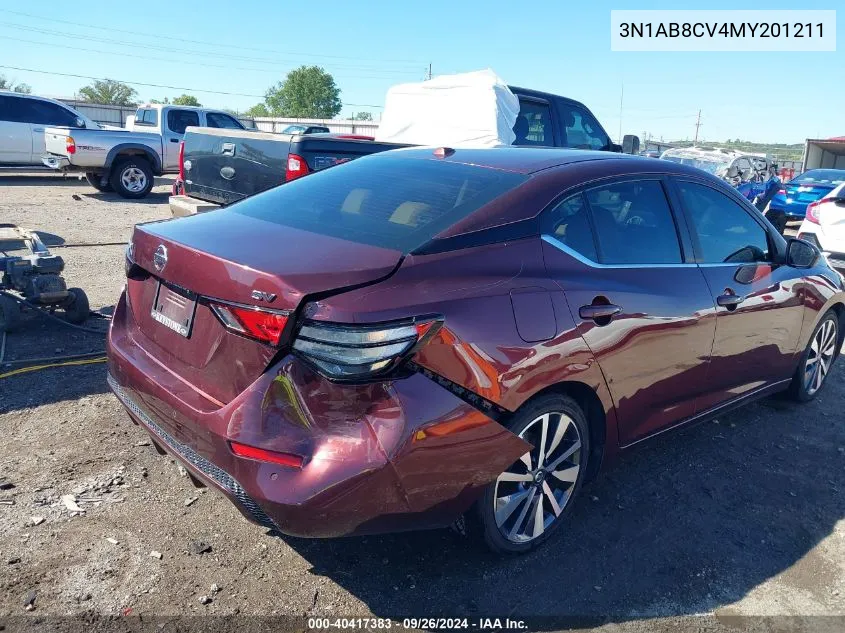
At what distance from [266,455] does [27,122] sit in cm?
1665

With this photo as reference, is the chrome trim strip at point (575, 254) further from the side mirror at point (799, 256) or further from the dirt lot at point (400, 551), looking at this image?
the side mirror at point (799, 256)

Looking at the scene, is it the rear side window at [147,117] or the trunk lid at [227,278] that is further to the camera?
the rear side window at [147,117]

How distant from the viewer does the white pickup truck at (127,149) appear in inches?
551

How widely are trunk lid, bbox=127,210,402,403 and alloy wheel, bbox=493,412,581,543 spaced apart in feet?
3.32

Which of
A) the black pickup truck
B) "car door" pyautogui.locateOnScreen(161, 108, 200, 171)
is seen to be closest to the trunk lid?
the black pickup truck

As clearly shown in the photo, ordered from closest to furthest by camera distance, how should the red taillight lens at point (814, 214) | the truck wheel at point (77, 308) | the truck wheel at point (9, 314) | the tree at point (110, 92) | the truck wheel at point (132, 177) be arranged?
1. the truck wheel at point (9, 314)
2. the truck wheel at point (77, 308)
3. the red taillight lens at point (814, 214)
4. the truck wheel at point (132, 177)
5. the tree at point (110, 92)

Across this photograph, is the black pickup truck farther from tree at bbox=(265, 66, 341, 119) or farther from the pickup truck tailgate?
tree at bbox=(265, 66, 341, 119)

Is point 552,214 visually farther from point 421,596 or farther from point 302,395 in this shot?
point 421,596

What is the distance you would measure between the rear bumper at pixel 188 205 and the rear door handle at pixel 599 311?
181 inches

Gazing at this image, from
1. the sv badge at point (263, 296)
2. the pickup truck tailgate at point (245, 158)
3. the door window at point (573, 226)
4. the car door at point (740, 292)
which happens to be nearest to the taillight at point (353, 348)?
the sv badge at point (263, 296)

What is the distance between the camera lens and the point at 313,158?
673cm

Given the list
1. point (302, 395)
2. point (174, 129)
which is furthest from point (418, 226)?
point (174, 129)

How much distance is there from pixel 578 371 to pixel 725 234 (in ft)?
5.78

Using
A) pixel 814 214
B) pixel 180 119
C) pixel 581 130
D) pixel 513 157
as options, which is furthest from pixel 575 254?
pixel 180 119
